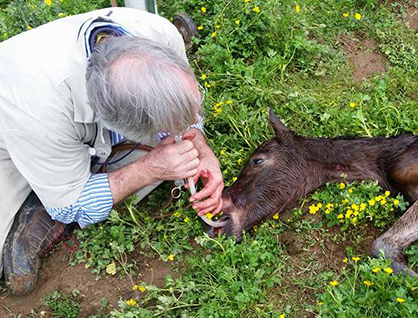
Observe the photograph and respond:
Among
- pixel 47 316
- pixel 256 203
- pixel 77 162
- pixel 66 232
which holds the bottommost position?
pixel 47 316

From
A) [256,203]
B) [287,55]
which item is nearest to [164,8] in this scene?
[287,55]

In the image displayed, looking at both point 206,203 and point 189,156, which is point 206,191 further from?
point 189,156

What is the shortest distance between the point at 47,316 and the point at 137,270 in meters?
0.78

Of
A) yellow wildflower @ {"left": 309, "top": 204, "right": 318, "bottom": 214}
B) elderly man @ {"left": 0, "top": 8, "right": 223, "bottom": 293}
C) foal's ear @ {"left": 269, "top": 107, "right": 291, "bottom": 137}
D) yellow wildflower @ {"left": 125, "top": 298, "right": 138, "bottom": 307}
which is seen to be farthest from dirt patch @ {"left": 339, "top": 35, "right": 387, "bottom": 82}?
yellow wildflower @ {"left": 125, "top": 298, "right": 138, "bottom": 307}

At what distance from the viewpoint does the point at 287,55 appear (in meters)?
6.02

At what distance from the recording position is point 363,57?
6305 millimetres

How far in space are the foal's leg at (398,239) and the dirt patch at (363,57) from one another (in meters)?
2.13

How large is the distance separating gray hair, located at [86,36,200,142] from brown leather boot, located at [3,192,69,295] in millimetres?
1654

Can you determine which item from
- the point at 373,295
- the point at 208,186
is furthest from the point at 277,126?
the point at 373,295

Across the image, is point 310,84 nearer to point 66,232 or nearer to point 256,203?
point 256,203

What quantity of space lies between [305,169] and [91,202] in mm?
1820

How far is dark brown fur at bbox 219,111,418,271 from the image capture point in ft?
15.2

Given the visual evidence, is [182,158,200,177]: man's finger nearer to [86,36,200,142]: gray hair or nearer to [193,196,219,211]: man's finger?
[193,196,219,211]: man's finger

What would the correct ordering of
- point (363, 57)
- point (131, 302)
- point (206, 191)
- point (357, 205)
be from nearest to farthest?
1. point (131, 302)
2. point (206, 191)
3. point (357, 205)
4. point (363, 57)
